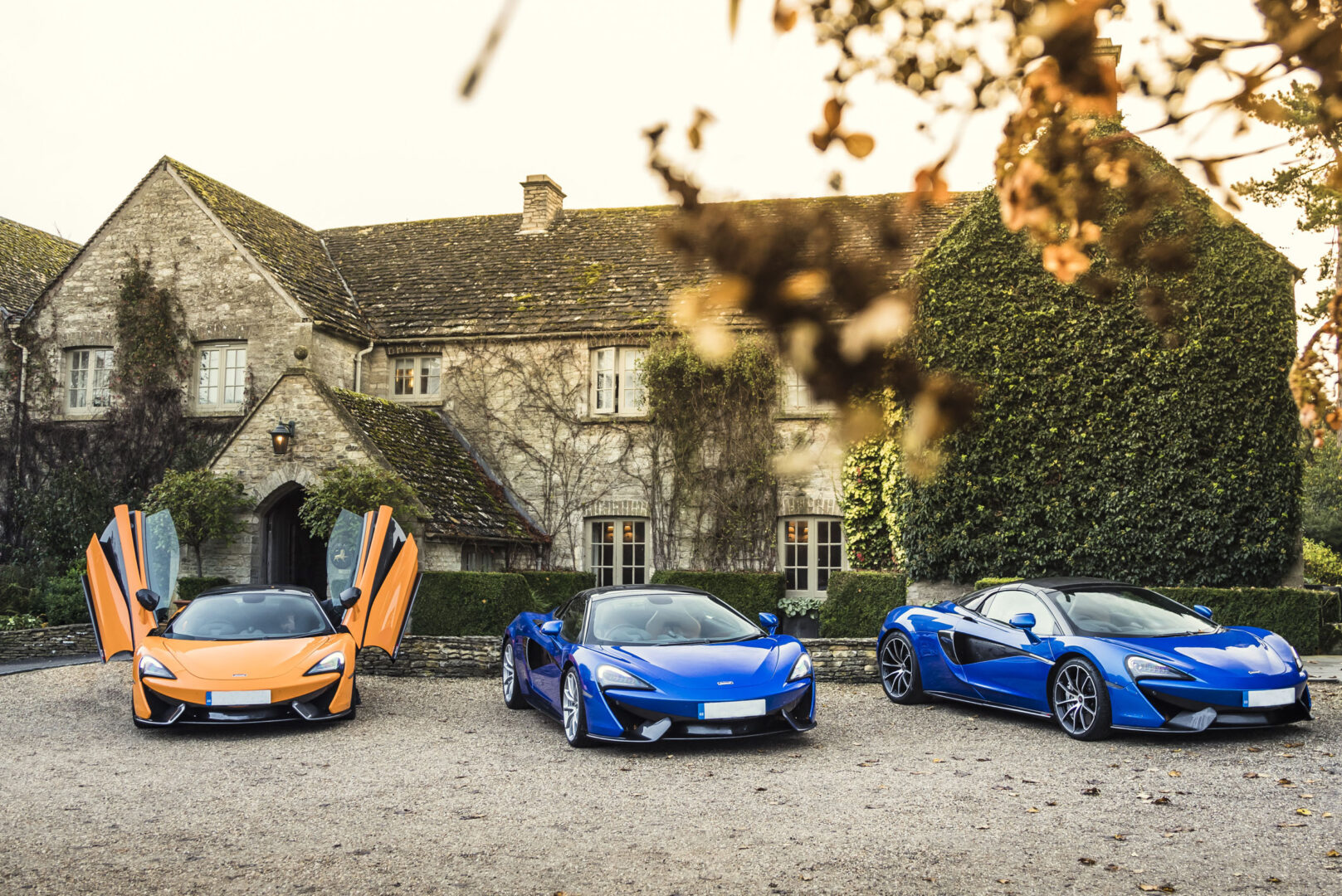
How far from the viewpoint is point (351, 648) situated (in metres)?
10.5

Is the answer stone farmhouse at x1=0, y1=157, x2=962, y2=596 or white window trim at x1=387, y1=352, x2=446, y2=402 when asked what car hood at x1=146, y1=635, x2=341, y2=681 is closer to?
stone farmhouse at x1=0, y1=157, x2=962, y2=596

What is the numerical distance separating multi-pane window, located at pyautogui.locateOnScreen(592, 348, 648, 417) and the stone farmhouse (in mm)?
31

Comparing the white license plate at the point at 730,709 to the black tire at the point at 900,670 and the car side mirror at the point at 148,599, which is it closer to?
the black tire at the point at 900,670

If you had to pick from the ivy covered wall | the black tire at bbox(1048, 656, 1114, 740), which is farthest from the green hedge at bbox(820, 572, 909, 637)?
the black tire at bbox(1048, 656, 1114, 740)

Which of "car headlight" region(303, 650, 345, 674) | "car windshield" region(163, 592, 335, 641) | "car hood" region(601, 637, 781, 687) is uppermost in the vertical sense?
"car windshield" region(163, 592, 335, 641)

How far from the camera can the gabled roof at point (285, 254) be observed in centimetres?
2097

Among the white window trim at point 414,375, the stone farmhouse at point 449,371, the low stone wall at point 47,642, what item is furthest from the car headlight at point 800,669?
the white window trim at point 414,375

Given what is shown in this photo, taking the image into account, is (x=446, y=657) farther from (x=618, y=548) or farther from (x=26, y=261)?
(x=26, y=261)

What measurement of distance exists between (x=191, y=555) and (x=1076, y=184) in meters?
17.6

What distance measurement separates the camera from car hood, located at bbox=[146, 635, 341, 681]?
966 centimetres

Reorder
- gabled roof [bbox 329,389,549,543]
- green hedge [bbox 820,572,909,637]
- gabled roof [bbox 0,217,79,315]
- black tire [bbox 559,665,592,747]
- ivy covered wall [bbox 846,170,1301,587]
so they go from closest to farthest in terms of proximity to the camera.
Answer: black tire [bbox 559,665,592,747], ivy covered wall [bbox 846,170,1301,587], green hedge [bbox 820,572,909,637], gabled roof [bbox 329,389,549,543], gabled roof [bbox 0,217,79,315]

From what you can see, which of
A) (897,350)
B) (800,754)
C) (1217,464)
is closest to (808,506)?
(1217,464)

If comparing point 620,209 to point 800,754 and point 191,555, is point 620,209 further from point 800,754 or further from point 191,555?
point 800,754

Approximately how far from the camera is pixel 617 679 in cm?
877
